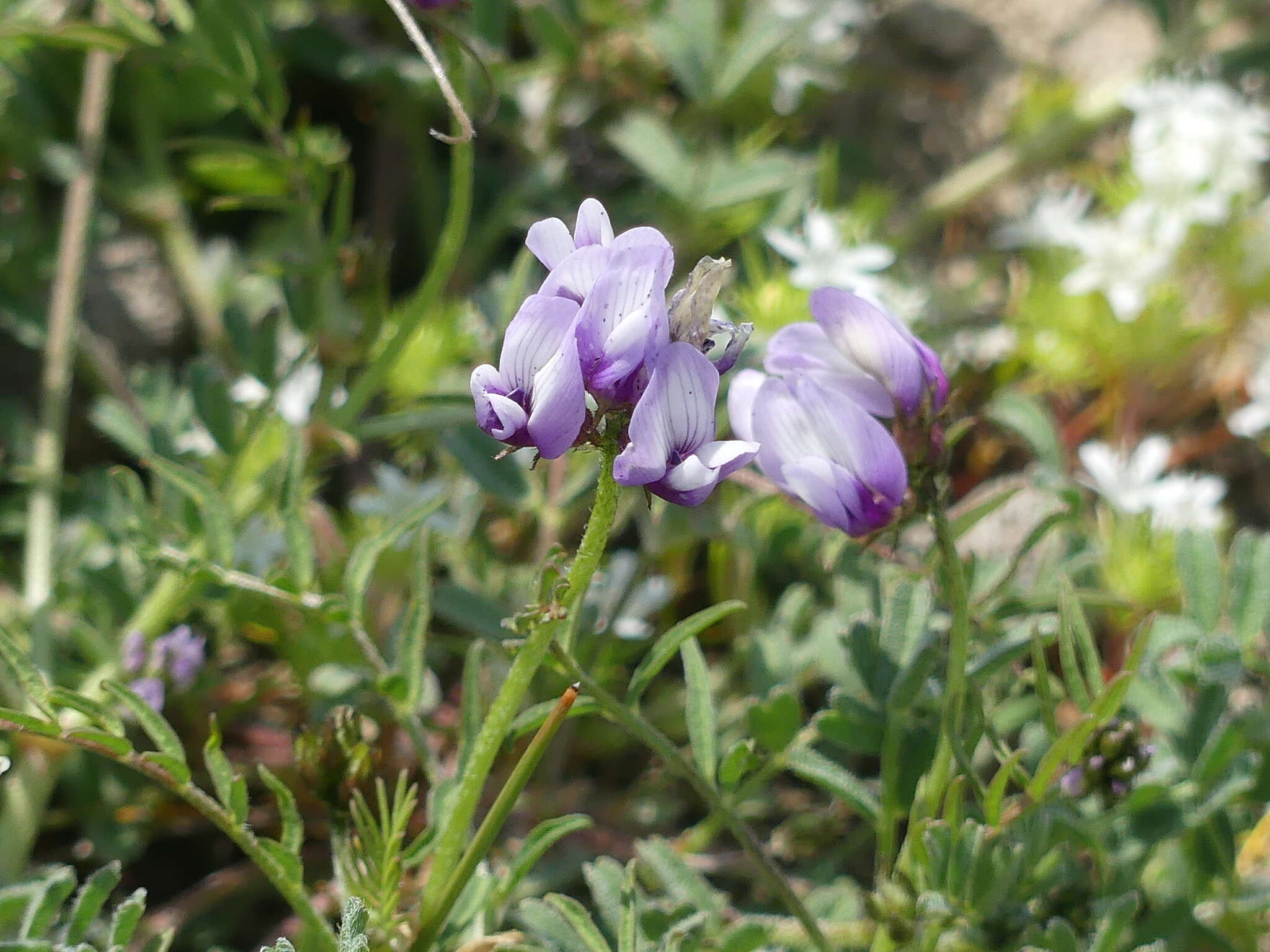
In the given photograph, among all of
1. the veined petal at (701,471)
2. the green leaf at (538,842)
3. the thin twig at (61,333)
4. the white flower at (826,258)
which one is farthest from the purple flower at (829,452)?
the thin twig at (61,333)

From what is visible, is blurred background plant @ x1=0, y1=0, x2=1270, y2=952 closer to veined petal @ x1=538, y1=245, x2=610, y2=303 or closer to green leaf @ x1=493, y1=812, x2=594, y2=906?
green leaf @ x1=493, y1=812, x2=594, y2=906

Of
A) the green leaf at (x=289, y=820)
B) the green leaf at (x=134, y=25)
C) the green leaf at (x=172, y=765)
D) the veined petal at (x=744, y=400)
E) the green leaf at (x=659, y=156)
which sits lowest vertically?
the green leaf at (x=289, y=820)

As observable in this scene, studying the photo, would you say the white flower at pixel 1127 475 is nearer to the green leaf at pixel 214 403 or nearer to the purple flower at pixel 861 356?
the purple flower at pixel 861 356

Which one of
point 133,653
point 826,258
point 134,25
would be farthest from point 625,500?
point 134,25

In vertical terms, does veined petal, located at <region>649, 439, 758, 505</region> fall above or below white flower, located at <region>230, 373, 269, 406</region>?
above

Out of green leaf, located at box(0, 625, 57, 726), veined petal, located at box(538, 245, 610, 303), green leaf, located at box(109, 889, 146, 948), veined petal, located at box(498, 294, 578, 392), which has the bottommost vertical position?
green leaf, located at box(109, 889, 146, 948)

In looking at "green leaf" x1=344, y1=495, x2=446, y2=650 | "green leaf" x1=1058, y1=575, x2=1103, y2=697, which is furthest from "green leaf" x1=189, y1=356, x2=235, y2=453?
"green leaf" x1=1058, y1=575, x2=1103, y2=697
